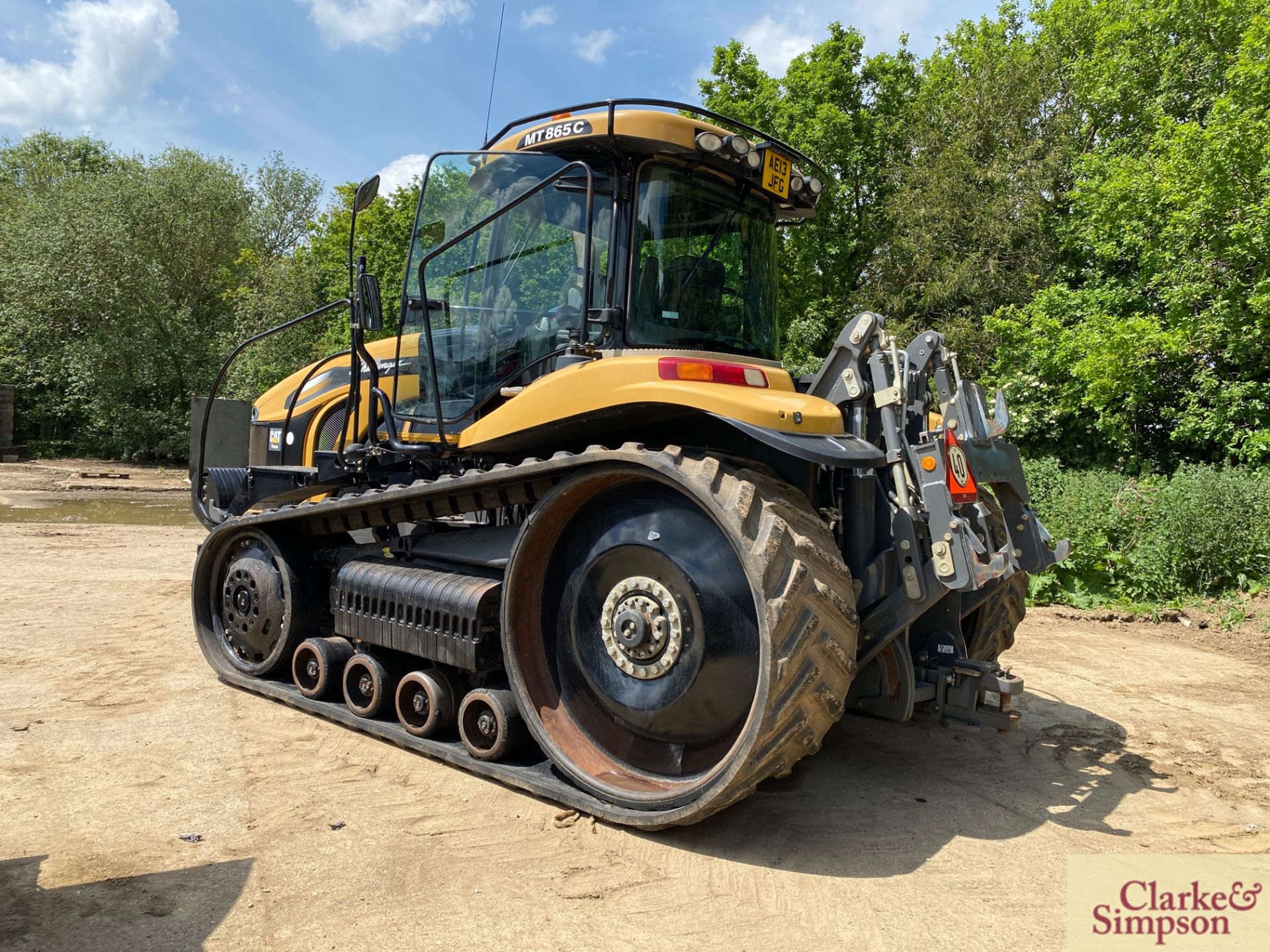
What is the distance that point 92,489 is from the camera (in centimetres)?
2088

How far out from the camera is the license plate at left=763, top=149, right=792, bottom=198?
478 cm

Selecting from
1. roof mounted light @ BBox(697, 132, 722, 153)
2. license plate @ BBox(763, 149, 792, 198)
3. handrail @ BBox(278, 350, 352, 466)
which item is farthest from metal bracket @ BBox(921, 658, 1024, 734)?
handrail @ BBox(278, 350, 352, 466)

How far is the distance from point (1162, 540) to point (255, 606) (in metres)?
8.67

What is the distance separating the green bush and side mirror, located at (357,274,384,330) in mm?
7494

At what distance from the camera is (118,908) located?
3.15 meters

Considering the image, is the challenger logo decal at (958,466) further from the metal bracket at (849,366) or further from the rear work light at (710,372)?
the rear work light at (710,372)

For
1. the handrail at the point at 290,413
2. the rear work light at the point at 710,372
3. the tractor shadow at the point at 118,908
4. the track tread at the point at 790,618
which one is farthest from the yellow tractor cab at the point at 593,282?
the tractor shadow at the point at 118,908

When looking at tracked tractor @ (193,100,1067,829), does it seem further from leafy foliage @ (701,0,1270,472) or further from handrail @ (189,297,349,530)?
leafy foliage @ (701,0,1270,472)

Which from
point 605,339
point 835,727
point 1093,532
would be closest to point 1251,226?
point 1093,532

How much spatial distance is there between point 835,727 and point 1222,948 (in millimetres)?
2490

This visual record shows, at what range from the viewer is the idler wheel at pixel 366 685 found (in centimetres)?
512

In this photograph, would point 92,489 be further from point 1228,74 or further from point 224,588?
point 1228,74

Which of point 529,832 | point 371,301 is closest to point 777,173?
point 371,301

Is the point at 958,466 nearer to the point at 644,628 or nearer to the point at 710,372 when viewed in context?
the point at 710,372
